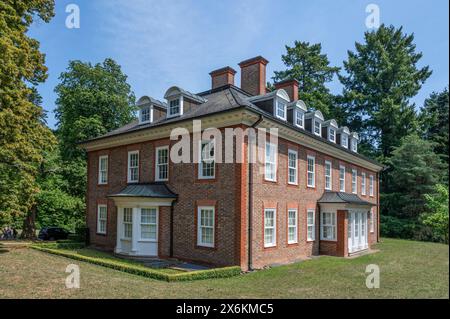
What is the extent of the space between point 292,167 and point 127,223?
935cm

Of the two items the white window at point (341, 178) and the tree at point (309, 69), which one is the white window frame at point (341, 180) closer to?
the white window at point (341, 178)

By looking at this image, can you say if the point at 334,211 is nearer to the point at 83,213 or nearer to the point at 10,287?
the point at 10,287

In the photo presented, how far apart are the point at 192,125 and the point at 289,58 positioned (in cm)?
3484

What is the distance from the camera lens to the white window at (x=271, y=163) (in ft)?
55.3

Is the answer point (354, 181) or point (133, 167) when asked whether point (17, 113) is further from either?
point (354, 181)

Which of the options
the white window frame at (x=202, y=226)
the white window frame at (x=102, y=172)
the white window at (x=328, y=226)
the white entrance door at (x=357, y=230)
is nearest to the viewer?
the white window frame at (x=202, y=226)

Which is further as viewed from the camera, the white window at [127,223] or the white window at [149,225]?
the white window at [127,223]

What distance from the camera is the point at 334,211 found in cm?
2094

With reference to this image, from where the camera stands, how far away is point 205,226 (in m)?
16.3

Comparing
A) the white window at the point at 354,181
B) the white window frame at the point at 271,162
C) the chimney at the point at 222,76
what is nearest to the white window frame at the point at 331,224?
the white window frame at the point at 271,162

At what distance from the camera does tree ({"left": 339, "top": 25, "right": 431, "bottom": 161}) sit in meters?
41.7

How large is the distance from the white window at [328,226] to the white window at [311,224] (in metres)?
0.86

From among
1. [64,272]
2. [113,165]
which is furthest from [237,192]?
[113,165]

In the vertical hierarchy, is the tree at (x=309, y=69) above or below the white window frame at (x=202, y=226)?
above
